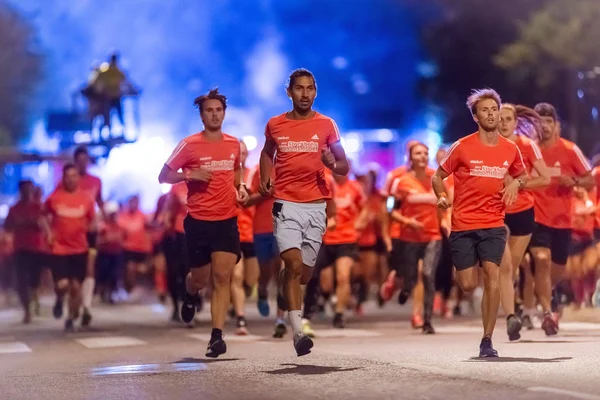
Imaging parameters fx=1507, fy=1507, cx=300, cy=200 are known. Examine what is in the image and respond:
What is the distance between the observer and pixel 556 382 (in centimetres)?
1034

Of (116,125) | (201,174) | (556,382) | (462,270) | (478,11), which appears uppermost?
(478,11)

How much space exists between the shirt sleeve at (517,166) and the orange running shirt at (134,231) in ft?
59.9

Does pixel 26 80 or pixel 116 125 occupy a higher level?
pixel 26 80

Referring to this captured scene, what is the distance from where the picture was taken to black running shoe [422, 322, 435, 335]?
16891 mm

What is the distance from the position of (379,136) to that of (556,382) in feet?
210

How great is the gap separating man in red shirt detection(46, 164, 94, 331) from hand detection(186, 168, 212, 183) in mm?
6208

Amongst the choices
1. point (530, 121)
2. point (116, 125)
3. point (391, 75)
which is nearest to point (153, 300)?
point (116, 125)

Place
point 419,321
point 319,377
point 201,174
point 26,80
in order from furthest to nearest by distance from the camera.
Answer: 1. point 26,80
2. point 419,321
3. point 201,174
4. point 319,377

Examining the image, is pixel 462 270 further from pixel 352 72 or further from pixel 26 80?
pixel 352 72

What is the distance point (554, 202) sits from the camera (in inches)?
625

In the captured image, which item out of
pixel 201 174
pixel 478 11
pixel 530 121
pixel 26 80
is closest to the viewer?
pixel 201 174

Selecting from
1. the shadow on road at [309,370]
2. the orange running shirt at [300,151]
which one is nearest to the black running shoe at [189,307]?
the orange running shirt at [300,151]

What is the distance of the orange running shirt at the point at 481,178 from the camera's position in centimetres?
1270

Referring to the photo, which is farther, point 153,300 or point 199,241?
point 153,300
